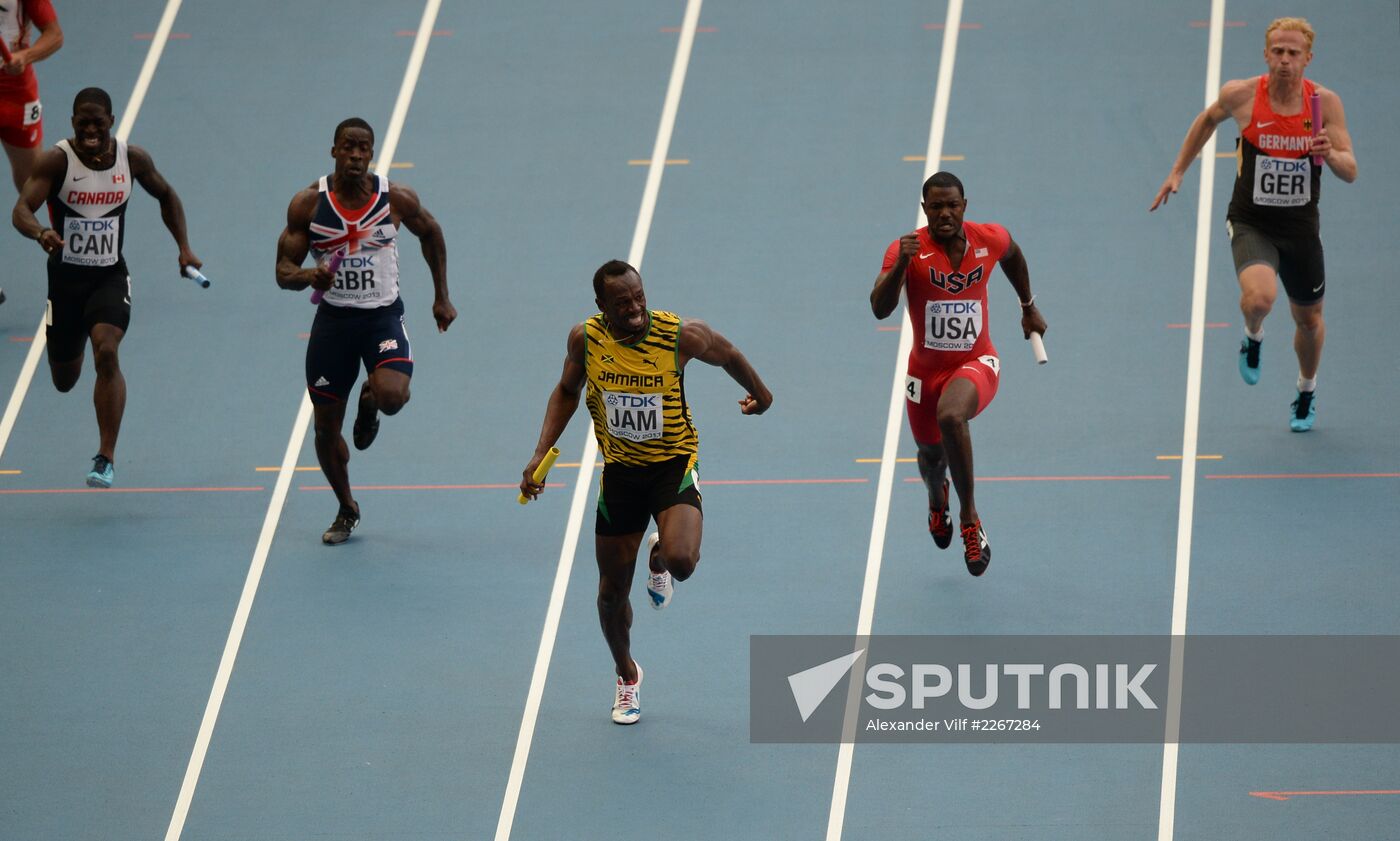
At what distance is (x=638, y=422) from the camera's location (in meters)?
7.33

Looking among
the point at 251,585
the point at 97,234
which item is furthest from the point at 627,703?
the point at 97,234

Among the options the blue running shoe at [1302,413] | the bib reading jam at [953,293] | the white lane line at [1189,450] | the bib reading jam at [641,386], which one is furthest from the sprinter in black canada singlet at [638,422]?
the blue running shoe at [1302,413]

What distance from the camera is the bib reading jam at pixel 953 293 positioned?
820 centimetres

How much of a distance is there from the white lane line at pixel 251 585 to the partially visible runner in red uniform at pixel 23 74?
207cm

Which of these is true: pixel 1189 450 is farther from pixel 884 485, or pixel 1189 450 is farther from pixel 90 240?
pixel 90 240

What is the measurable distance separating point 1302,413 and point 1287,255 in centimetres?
89

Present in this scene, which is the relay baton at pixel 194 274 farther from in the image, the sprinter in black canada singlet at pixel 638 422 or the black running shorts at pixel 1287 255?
the black running shorts at pixel 1287 255

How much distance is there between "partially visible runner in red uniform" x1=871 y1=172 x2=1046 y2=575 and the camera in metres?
8.02

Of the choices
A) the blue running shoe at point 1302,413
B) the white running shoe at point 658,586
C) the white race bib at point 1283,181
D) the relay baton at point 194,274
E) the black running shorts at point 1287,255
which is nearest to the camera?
the white running shoe at point 658,586

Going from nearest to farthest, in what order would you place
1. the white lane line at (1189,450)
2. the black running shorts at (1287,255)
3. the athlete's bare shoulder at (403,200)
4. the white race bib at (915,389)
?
1. the white lane line at (1189,450)
2. the white race bib at (915,389)
3. the athlete's bare shoulder at (403,200)
4. the black running shorts at (1287,255)

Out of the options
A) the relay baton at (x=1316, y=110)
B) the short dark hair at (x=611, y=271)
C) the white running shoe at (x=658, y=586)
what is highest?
the relay baton at (x=1316, y=110)

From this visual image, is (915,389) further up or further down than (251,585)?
further up

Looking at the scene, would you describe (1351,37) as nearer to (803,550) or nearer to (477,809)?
(803,550)

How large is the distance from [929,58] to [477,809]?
698 cm
